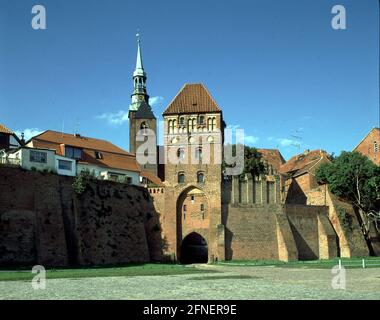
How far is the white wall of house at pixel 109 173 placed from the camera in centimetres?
5261

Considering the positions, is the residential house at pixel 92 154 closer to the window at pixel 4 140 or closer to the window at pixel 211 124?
the window at pixel 4 140

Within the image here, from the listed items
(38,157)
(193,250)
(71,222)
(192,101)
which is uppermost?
(192,101)

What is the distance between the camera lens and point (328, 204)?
5528cm

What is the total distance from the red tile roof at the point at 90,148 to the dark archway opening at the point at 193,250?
10121 millimetres

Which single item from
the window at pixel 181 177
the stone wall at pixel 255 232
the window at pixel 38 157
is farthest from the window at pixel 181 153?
the window at pixel 38 157

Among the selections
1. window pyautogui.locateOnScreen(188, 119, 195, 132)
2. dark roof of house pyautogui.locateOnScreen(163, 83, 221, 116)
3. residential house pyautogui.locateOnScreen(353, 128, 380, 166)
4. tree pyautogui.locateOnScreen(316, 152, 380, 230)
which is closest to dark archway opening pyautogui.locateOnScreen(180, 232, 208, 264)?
window pyautogui.locateOnScreen(188, 119, 195, 132)

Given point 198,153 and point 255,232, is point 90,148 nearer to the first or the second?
point 198,153

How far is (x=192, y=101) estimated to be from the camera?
54625 millimetres

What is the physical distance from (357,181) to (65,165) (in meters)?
28.8

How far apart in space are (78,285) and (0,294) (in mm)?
4526

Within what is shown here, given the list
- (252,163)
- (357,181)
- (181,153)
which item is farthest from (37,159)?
(357,181)

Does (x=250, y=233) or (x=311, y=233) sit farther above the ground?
(x=250, y=233)

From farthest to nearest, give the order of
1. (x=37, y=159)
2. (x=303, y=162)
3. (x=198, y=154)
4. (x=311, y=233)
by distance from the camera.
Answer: (x=303, y=162), (x=311, y=233), (x=198, y=154), (x=37, y=159)
